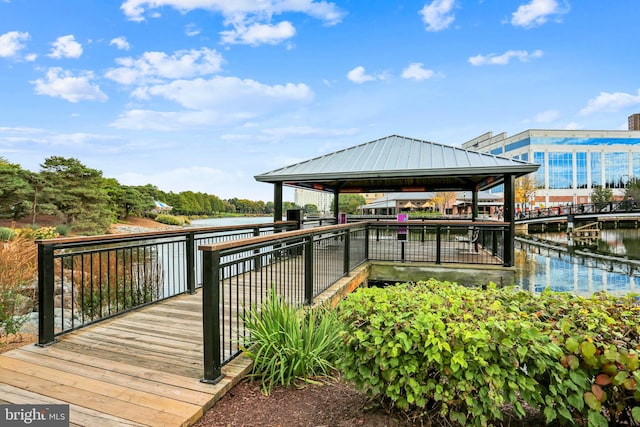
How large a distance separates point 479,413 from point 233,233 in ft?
18.2

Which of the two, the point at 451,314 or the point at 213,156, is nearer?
the point at 451,314

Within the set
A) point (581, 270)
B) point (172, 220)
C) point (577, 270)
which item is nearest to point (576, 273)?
point (577, 270)

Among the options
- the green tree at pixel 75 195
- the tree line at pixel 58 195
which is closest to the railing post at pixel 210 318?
the tree line at pixel 58 195

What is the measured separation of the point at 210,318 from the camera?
2.61 metres

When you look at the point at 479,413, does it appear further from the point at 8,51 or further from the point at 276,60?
the point at 8,51

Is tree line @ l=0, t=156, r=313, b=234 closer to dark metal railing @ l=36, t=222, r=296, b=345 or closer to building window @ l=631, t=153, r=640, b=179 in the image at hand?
dark metal railing @ l=36, t=222, r=296, b=345

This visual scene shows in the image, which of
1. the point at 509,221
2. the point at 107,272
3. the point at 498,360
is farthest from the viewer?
the point at 509,221

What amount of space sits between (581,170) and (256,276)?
209 feet

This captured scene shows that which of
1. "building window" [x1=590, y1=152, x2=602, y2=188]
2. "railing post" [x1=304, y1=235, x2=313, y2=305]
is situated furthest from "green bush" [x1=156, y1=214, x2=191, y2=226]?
"building window" [x1=590, y1=152, x2=602, y2=188]

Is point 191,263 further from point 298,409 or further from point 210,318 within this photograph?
point 298,409

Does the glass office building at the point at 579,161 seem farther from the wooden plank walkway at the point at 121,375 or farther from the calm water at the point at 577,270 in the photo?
the wooden plank walkway at the point at 121,375

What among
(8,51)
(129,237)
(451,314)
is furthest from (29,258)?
(8,51)

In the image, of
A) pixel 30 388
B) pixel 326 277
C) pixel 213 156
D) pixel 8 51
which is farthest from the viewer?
pixel 213 156

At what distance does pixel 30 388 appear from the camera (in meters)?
2.48
